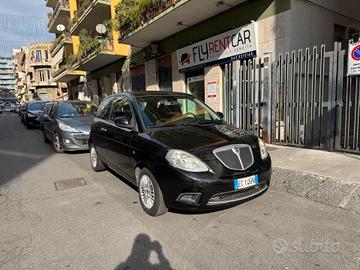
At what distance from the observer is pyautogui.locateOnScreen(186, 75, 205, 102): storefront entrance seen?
11202mm

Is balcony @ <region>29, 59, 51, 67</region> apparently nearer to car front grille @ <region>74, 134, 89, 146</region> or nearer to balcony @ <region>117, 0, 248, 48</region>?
balcony @ <region>117, 0, 248, 48</region>

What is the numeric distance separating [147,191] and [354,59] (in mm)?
4795

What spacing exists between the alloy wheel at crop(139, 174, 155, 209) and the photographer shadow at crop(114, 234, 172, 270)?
0.59m

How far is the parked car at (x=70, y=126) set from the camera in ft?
27.0

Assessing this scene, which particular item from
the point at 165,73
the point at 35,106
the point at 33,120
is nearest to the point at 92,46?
the point at 35,106

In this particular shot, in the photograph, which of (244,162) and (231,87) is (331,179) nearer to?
(244,162)

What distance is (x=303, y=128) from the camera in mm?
6816

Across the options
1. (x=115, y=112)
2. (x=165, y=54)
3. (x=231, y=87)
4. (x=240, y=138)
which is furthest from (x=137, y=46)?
(x=240, y=138)

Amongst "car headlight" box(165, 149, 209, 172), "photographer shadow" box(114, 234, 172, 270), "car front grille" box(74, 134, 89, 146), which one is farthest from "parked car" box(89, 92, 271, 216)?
"car front grille" box(74, 134, 89, 146)

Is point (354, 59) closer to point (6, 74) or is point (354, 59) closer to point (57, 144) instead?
point (57, 144)

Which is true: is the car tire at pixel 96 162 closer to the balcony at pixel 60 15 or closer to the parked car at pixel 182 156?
the parked car at pixel 182 156

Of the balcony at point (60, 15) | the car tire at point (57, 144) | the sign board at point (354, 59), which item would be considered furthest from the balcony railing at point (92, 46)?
the sign board at point (354, 59)

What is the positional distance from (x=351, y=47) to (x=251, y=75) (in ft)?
8.71

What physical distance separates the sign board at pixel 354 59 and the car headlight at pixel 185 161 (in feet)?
13.6
